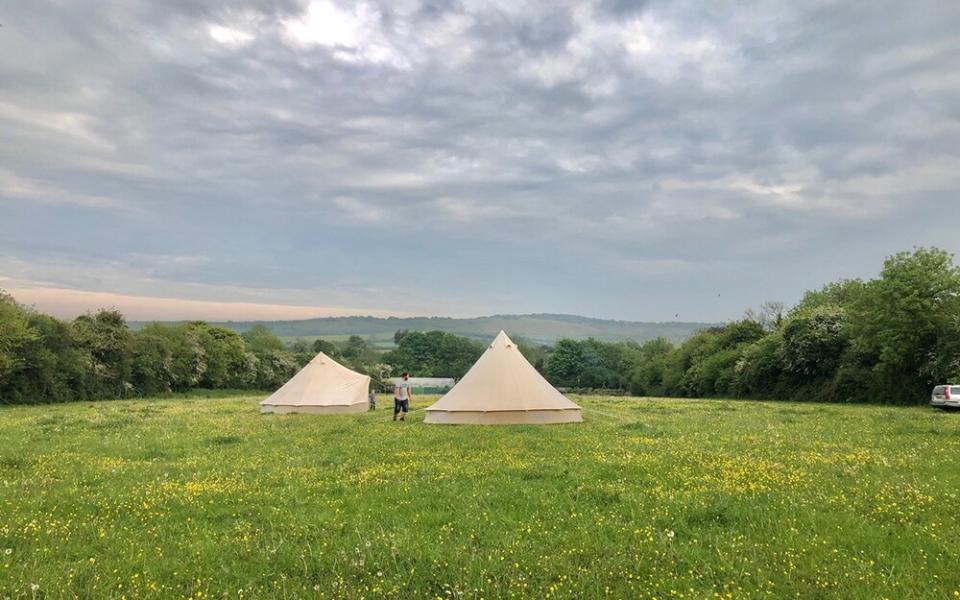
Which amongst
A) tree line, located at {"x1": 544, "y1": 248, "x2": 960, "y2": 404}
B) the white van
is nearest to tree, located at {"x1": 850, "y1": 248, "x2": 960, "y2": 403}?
tree line, located at {"x1": 544, "y1": 248, "x2": 960, "y2": 404}

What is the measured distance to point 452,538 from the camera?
706cm

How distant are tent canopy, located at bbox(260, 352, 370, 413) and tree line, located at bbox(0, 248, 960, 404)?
85.1 feet

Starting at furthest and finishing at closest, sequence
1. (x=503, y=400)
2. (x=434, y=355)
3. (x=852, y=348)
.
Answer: (x=434, y=355), (x=852, y=348), (x=503, y=400)

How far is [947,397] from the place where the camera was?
29391mm

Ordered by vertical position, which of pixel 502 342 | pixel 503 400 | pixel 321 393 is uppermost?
pixel 502 342

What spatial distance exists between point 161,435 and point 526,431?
34.9ft

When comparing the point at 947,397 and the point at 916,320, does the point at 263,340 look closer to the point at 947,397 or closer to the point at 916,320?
the point at 916,320

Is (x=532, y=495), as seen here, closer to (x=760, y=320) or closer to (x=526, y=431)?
(x=526, y=431)

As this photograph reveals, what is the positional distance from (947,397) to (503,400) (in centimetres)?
2222

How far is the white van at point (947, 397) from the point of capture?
29.1 metres

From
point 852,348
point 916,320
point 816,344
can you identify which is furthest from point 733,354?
point 916,320

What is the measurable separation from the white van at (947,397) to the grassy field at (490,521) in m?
18.8

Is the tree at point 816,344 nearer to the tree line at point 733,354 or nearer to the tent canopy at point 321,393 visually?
the tree line at point 733,354

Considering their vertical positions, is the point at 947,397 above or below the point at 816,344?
below
